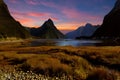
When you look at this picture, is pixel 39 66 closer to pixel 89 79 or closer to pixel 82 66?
pixel 82 66

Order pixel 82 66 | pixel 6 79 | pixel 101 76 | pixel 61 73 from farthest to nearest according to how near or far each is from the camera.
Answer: pixel 82 66
pixel 61 73
pixel 101 76
pixel 6 79

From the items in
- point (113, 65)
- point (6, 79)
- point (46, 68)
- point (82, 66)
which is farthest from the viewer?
point (113, 65)

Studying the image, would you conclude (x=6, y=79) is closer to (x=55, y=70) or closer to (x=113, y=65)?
(x=55, y=70)

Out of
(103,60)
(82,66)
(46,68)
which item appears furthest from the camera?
(103,60)

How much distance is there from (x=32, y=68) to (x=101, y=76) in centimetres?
839

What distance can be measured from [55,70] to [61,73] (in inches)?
49.6

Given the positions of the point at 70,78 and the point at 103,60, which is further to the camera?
the point at 103,60

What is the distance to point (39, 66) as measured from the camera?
2528 cm

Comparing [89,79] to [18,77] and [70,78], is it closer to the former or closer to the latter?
[70,78]

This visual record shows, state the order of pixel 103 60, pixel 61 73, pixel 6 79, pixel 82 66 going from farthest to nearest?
1. pixel 103 60
2. pixel 82 66
3. pixel 61 73
4. pixel 6 79

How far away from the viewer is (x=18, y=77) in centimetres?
1964

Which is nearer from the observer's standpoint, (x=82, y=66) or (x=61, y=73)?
(x=61, y=73)

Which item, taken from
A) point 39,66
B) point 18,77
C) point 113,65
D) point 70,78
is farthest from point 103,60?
point 18,77

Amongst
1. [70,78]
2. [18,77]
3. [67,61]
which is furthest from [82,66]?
[18,77]
